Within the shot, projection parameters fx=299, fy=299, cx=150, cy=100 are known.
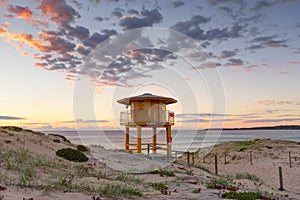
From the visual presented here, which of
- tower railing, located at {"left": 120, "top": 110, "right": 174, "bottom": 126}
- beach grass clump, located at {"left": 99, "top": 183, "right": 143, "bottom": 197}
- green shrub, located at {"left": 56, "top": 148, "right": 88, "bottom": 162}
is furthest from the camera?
tower railing, located at {"left": 120, "top": 110, "right": 174, "bottom": 126}

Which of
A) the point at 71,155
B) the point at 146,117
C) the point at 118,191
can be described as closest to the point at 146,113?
the point at 146,117

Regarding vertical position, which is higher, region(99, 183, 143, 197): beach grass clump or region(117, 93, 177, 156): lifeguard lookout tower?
region(117, 93, 177, 156): lifeguard lookout tower

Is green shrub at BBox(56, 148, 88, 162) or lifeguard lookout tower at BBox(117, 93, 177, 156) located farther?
lifeguard lookout tower at BBox(117, 93, 177, 156)

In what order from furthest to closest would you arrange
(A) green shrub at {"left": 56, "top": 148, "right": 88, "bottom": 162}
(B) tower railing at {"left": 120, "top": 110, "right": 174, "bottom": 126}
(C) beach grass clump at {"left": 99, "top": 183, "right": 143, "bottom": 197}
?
1. (B) tower railing at {"left": 120, "top": 110, "right": 174, "bottom": 126}
2. (A) green shrub at {"left": 56, "top": 148, "right": 88, "bottom": 162}
3. (C) beach grass clump at {"left": 99, "top": 183, "right": 143, "bottom": 197}

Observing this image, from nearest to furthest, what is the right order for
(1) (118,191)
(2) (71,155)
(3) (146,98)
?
(1) (118,191) < (2) (71,155) < (3) (146,98)

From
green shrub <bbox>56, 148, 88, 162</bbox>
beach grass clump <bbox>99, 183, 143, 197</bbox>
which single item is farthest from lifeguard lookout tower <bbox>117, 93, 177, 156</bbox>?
beach grass clump <bbox>99, 183, 143, 197</bbox>

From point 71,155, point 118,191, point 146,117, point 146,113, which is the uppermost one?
point 146,113

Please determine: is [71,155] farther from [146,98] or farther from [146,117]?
[146,98]

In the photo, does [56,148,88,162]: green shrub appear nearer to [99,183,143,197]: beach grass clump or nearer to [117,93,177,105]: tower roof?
[99,183,143,197]: beach grass clump

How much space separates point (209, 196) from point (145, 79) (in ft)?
67.1

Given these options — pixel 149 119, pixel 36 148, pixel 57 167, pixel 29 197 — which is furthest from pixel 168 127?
pixel 29 197

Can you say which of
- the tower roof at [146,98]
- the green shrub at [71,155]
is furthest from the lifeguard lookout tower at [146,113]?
the green shrub at [71,155]

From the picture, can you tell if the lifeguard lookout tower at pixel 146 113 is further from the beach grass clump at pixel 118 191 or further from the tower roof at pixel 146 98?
the beach grass clump at pixel 118 191

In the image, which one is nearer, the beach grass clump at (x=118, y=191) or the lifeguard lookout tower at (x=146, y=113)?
the beach grass clump at (x=118, y=191)
